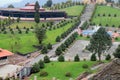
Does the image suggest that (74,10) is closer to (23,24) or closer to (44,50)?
(23,24)

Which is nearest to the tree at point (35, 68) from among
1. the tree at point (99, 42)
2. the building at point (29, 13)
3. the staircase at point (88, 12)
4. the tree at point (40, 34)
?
the tree at point (99, 42)

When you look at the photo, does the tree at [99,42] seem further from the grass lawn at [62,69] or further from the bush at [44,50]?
the bush at [44,50]

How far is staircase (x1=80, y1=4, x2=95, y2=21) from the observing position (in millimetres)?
134512

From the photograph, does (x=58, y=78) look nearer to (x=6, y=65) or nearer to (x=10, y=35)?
(x=6, y=65)

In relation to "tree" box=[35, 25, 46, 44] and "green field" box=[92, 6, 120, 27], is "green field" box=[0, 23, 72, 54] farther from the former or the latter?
"green field" box=[92, 6, 120, 27]

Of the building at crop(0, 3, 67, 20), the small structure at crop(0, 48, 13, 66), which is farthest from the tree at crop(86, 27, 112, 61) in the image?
the building at crop(0, 3, 67, 20)

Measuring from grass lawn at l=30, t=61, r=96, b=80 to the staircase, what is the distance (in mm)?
72517

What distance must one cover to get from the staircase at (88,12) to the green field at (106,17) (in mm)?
2568

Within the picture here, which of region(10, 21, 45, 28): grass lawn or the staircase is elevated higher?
the staircase

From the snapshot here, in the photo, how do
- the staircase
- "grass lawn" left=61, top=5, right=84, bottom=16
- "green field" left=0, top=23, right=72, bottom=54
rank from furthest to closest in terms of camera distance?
"grass lawn" left=61, top=5, right=84, bottom=16 → the staircase → "green field" left=0, top=23, right=72, bottom=54

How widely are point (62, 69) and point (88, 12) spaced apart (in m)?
89.9

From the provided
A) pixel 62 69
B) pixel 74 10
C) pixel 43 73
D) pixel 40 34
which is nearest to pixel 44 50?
pixel 40 34

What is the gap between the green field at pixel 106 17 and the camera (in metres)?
122

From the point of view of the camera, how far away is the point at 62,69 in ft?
188
